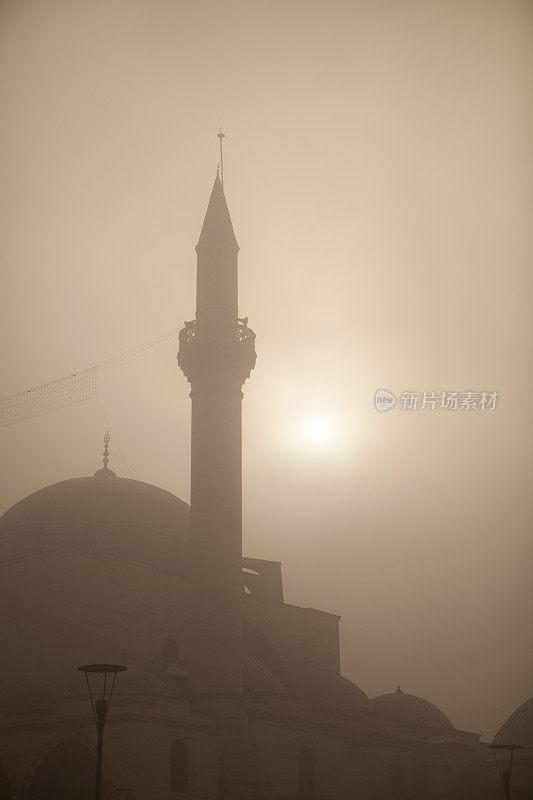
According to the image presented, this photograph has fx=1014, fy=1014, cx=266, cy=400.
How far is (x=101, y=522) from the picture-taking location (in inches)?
1074

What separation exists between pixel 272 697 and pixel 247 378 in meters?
7.47

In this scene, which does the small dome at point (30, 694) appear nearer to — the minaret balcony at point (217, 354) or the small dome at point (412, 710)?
the minaret balcony at point (217, 354)

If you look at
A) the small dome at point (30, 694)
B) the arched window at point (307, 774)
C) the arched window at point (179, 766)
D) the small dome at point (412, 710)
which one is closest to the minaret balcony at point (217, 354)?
the small dome at point (30, 694)

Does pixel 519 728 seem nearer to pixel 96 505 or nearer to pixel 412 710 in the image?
pixel 412 710

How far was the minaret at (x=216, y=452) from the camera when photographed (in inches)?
850

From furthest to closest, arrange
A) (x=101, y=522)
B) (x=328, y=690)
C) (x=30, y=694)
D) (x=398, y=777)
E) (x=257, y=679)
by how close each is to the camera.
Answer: (x=328, y=690) → (x=101, y=522) → (x=398, y=777) → (x=257, y=679) → (x=30, y=694)

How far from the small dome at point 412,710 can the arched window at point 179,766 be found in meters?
10.8

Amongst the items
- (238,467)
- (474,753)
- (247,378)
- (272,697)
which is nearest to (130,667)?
(272,697)

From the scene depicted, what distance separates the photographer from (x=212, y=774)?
2055 centimetres

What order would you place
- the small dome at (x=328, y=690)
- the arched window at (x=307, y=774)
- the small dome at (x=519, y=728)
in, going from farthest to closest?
1. the small dome at (x=519, y=728)
2. the small dome at (x=328, y=690)
3. the arched window at (x=307, y=774)

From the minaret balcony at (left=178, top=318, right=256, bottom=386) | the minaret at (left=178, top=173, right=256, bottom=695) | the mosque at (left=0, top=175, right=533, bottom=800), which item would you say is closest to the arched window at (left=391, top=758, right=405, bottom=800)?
the mosque at (left=0, top=175, right=533, bottom=800)

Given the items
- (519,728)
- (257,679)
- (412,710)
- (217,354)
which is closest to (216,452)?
(217,354)

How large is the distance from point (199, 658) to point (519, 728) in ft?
42.1

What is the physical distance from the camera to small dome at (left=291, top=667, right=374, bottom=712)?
27438mm
